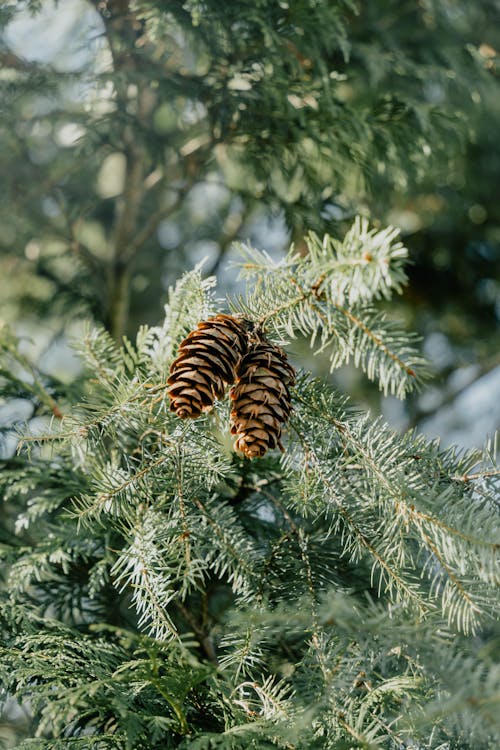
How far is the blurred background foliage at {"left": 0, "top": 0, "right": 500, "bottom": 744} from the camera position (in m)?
1.42

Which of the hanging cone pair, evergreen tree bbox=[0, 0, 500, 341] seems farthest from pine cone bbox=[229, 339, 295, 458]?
evergreen tree bbox=[0, 0, 500, 341]

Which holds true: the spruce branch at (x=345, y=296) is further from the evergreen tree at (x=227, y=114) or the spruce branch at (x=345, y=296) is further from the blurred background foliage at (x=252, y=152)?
the evergreen tree at (x=227, y=114)

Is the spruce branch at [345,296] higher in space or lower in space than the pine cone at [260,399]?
higher

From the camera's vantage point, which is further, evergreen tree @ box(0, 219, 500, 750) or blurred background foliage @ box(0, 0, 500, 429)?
blurred background foliage @ box(0, 0, 500, 429)

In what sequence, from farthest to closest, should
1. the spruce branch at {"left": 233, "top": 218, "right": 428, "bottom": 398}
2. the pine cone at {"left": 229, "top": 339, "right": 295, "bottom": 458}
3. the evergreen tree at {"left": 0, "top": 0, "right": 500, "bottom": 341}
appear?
the evergreen tree at {"left": 0, "top": 0, "right": 500, "bottom": 341}, the pine cone at {"left": 229, "top": 339, "right": 295, "bottom": 458}, the spruce branch at {"left": 233, "top": 218, "right": 428, "bottom": 398}

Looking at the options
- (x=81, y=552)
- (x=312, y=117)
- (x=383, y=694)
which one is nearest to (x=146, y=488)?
(x=81, y=552)

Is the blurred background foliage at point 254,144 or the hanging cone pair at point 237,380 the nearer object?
the hanging cone pair at point 237,380

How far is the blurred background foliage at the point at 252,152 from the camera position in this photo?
1418 millimetres

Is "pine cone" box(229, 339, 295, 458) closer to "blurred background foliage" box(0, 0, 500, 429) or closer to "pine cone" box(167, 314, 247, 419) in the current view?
"pine cone" box(167, 314, 247, 419)

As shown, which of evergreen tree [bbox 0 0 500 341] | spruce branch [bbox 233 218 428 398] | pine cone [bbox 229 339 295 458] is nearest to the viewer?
spruce branch [bbox 233 218 428 398]

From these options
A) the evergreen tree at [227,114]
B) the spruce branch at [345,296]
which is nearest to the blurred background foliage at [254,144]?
the evergreen tree at [227,114]

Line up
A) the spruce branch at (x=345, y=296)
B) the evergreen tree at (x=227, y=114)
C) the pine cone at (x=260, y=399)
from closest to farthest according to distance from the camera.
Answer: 1. the spruce branch at (x=345, y=296)
2. the pine cone at (x=260, y=399)
3. the evergreen tree at (x=227, y=114)

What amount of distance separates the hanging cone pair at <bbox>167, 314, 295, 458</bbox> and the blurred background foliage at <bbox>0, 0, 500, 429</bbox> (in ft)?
0.61

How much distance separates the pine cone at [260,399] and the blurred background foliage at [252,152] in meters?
0.16
